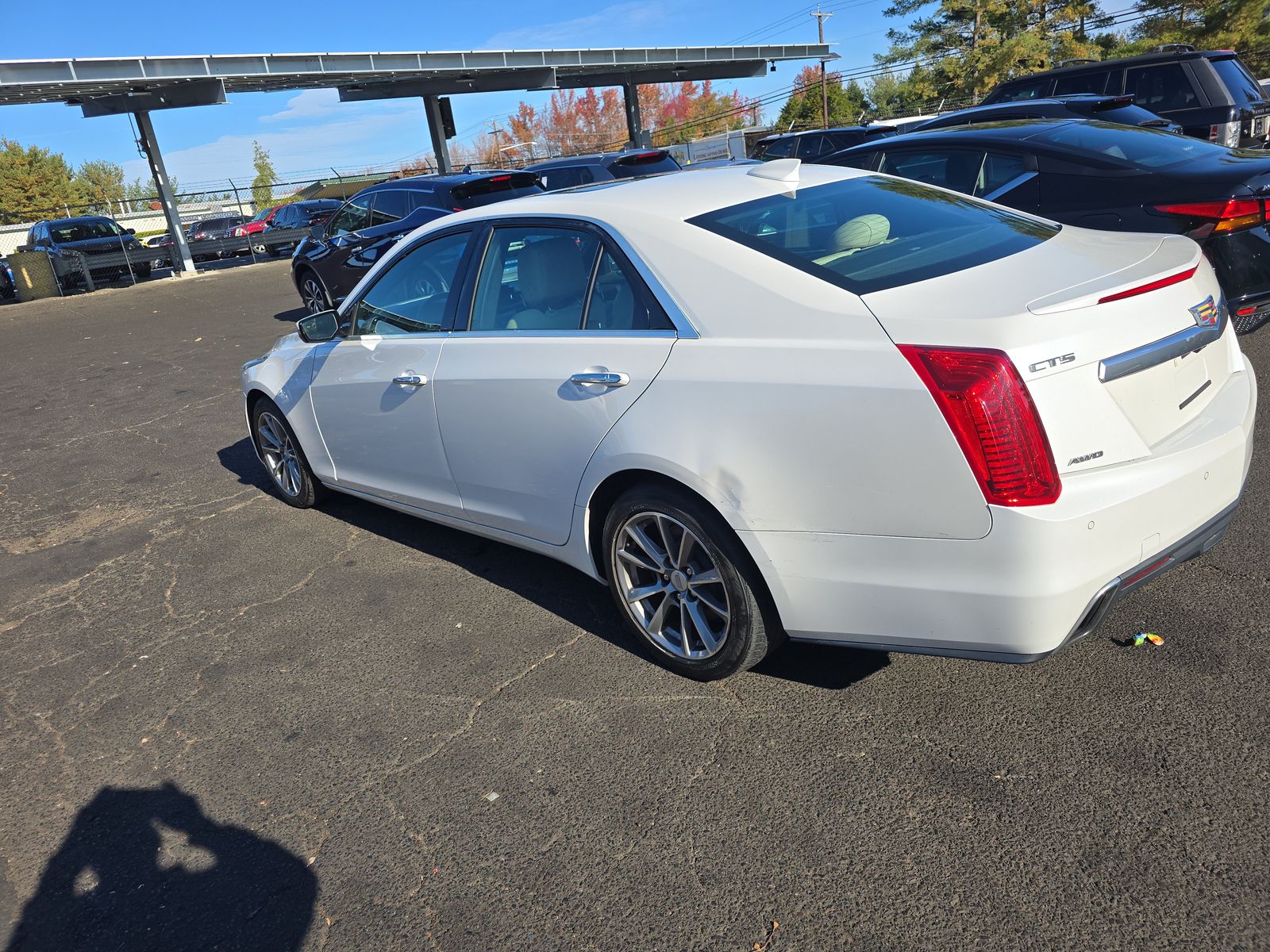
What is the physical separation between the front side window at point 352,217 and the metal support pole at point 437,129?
19.4 metres

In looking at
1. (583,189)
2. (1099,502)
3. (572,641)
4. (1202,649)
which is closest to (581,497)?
(572,641)

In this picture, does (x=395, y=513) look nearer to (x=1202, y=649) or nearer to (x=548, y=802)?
(x=548, y=802)

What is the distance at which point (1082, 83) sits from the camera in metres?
11.4

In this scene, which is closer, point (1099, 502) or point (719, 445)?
point (1099, 502)

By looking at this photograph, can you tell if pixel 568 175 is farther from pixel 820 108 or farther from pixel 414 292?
pixel 820 108

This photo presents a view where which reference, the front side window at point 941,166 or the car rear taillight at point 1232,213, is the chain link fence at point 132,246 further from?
the car rear taillight at point 1232,213

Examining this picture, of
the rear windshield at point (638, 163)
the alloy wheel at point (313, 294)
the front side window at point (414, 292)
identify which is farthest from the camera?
the rear windshield at point (638, 163)

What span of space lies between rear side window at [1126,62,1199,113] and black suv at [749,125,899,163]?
145 inches

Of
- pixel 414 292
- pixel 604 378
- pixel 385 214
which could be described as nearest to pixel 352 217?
pixel 385 214

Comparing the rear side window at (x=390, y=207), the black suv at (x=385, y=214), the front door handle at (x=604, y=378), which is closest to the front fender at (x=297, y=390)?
the front door handle at (x=604, y=378)

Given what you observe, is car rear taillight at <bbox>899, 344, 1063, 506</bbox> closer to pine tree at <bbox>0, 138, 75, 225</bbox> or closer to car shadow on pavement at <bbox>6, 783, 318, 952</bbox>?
car shadow on pavement at <bbox>6, 783, 318, 952</bbox>

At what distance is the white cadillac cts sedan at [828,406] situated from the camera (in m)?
2.46

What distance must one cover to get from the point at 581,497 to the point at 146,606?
2569 mm

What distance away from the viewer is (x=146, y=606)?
15.2 feet
